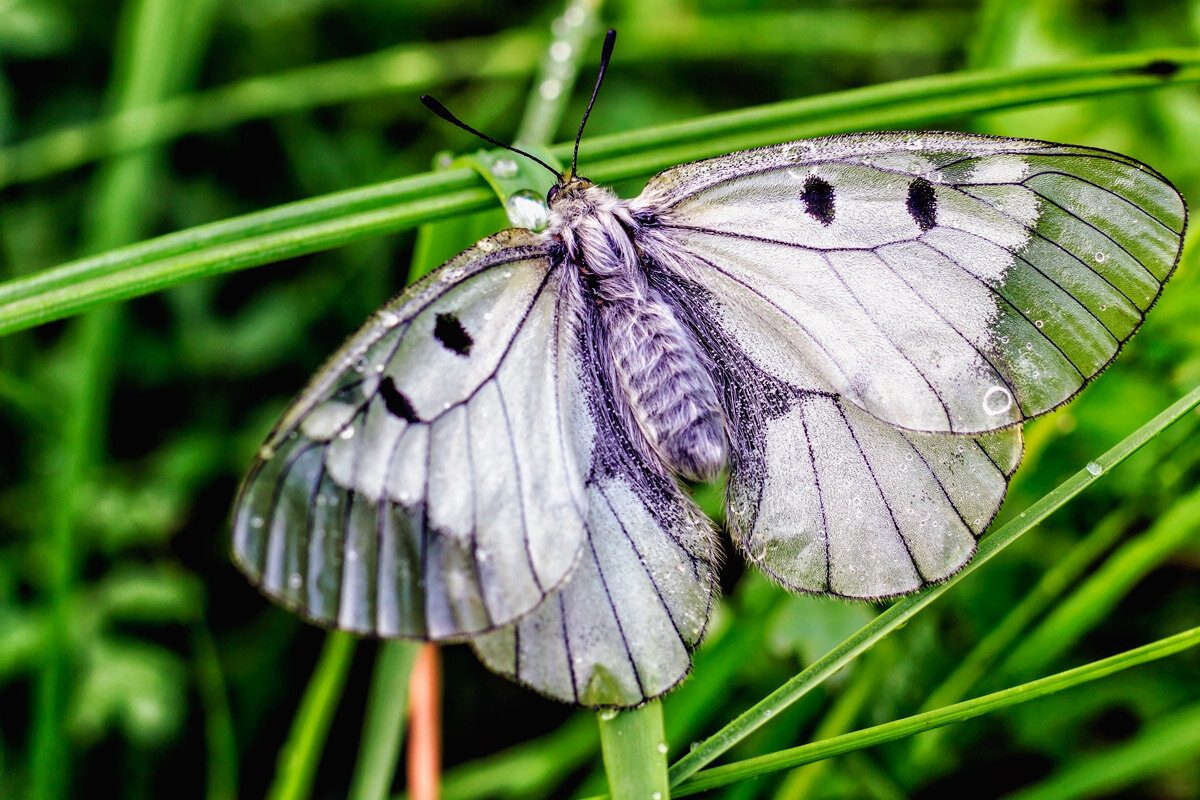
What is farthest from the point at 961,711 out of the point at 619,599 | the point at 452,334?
the point at 452,334

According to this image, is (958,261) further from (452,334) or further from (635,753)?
(635,753)

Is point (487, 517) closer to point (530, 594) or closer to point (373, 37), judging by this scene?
point (530, 594)

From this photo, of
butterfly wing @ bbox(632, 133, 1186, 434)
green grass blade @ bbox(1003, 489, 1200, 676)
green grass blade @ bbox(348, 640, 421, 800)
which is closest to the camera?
butterfly wing @ bbox(632, 133, 1186, 434)

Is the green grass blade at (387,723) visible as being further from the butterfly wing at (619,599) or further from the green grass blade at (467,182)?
the green grass blade at (467,182)

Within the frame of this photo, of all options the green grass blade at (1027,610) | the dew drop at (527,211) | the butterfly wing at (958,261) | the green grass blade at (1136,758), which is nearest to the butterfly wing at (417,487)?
the dew drop at (527,211)

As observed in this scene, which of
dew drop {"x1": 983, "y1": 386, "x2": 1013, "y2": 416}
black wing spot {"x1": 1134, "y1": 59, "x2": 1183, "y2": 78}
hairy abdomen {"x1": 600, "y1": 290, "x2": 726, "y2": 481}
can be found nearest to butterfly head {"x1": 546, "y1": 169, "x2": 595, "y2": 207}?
hairy abdomen {"x1": 600, "y1": 290, "x2": 726, "y2": 481}

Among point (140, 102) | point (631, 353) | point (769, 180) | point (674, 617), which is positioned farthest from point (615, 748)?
point (140, 102)

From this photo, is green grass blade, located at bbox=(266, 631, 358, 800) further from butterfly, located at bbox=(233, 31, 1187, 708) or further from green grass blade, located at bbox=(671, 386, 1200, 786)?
green grass blade, located at bbox=(671, 386, 1200, 786)
